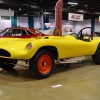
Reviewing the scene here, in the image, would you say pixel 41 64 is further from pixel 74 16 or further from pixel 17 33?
pixel 74 16

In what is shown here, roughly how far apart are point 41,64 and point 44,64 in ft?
0.27

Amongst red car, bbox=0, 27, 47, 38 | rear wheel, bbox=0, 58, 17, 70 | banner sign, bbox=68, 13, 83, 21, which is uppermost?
banner sign, bbox=68, 13, 83, 21

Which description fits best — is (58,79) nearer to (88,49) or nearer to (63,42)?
(63,42)

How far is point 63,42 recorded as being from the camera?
4.18 meters

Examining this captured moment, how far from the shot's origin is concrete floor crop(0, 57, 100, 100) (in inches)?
110

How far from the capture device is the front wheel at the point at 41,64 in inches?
145

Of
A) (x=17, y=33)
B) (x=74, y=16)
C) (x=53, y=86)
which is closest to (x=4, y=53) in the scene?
(x=53, y=86)

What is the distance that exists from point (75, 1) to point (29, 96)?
13.4 meters

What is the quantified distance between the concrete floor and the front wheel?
142mm

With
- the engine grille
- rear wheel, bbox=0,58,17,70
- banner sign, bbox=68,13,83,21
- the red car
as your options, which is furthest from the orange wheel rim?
banner sign, bbox=68,13,83,21

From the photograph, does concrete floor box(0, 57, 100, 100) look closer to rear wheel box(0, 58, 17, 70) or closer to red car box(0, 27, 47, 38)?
rear wheel box(0, 58, 17, 70)

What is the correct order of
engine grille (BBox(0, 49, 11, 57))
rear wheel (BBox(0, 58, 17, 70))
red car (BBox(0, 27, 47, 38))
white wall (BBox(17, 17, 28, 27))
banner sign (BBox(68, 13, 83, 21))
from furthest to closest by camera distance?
white wall (BBox(17, 17, 28, 27)), banner sign (BBox(68, 13, 83, 21)), red car (BBox(0, 27, 47, 38)), rear wheel (BBox(0, 58, 17, 70)), engine grille (BBox(0, 49, 11, 57))

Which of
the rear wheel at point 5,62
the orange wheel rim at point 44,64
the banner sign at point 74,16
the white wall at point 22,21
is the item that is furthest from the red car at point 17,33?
the white wall at point 22,21

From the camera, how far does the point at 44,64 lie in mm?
3924
